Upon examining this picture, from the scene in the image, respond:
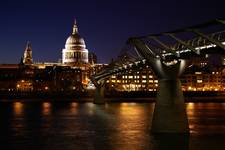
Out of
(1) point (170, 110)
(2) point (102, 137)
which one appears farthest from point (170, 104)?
(2) point (102, 137)

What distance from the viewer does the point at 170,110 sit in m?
46.6

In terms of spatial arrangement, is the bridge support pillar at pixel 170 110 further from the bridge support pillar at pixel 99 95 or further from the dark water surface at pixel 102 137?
the bridge support pillar at pixel 99 95

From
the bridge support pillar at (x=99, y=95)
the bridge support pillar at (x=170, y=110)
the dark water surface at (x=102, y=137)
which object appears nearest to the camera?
the dark water surface at (x=102, y=137)

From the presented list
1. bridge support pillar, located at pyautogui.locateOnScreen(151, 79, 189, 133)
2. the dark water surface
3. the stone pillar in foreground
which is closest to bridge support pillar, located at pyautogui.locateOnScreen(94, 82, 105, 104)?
the dark water surface

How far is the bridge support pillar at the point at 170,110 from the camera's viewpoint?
46344 millimetres

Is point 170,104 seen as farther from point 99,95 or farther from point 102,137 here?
point 99,95

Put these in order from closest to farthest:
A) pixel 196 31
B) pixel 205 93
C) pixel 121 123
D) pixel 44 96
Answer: pixel 196 31 < pixel 121 123 < pixel 44 96 < pixel 205 93

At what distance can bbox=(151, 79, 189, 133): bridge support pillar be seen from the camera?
152 feet

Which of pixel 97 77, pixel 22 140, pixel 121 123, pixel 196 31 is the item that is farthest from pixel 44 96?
pixel 196 31

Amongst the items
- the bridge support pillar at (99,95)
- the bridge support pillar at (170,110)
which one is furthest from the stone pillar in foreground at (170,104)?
the bridge support pillar at (99,95)

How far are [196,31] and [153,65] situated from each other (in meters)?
10.00

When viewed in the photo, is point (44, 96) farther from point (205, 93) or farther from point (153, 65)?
point (153, 65)

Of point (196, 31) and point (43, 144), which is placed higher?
point (196, 31)

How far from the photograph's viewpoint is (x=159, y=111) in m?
47.0
